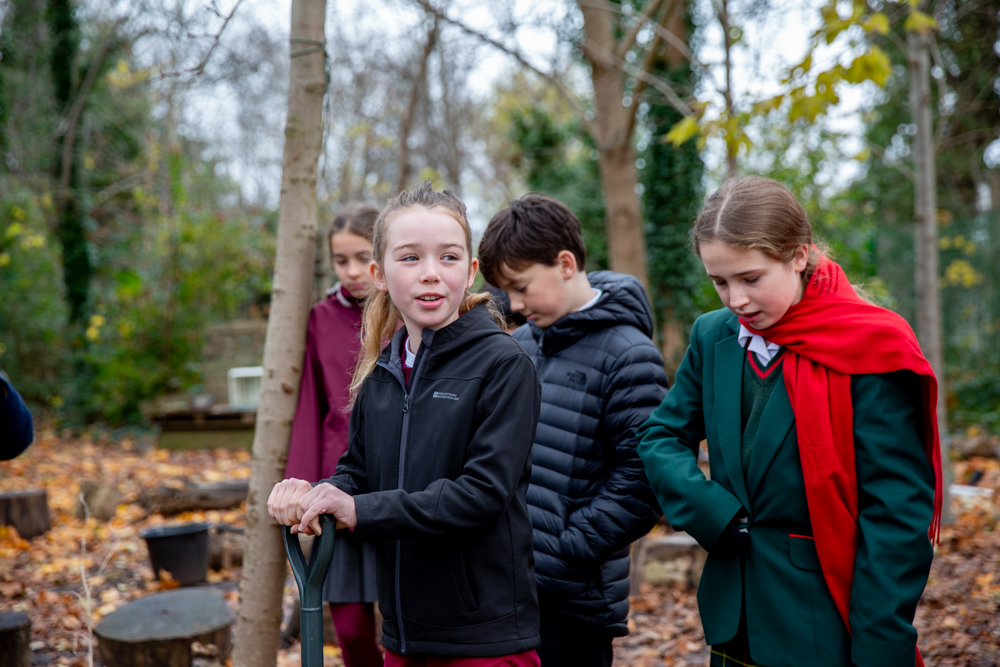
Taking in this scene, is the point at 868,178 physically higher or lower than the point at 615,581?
higher

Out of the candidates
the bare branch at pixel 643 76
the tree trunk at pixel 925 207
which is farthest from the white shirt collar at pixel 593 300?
the tree trunk at pixel 925 207

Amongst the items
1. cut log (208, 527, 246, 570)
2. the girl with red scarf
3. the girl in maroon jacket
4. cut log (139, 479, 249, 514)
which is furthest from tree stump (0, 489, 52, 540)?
the girl with red scarf

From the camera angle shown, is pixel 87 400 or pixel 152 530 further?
pixel 87 400

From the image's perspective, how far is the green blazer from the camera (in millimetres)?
1679

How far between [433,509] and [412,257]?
65 centimetres

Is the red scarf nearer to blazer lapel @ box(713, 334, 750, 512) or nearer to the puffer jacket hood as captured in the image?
blazer lapel @ box(713, 334, 750, 512)

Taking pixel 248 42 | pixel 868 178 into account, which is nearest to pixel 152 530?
pixel 248 42

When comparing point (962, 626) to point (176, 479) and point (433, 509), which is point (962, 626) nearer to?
point (433, 509)

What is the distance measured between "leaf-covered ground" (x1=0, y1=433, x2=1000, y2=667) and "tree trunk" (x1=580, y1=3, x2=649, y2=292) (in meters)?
3.82

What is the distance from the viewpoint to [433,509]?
162 centimetres

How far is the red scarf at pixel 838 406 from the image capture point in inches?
68.9

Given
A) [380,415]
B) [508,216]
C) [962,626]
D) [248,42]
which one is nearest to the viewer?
[380,415]

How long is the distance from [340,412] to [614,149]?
5.44 m

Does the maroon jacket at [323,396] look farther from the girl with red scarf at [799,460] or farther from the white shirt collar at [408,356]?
the girl with red scarf at [799,460]
